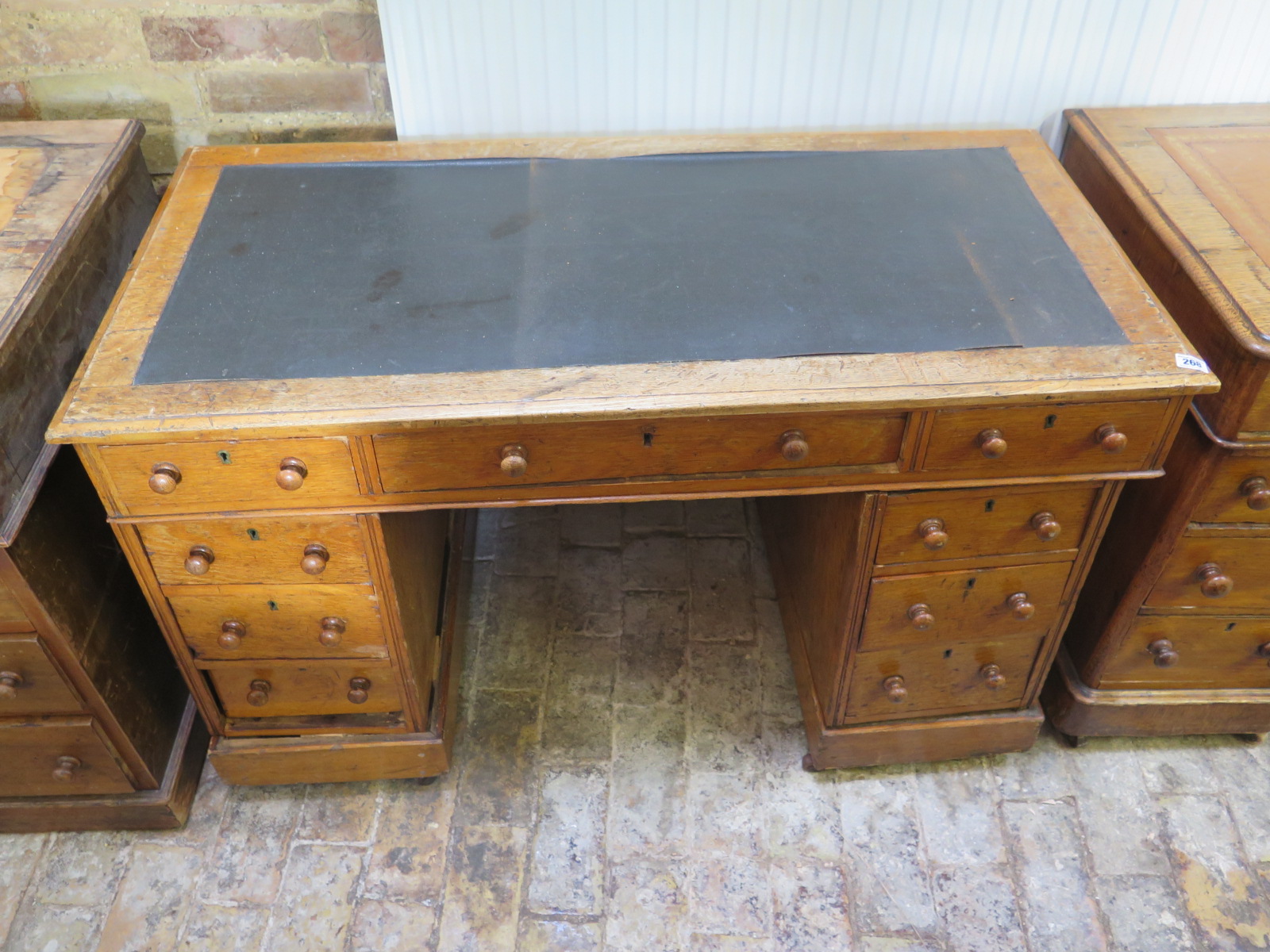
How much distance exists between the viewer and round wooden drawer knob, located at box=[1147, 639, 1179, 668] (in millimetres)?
1761

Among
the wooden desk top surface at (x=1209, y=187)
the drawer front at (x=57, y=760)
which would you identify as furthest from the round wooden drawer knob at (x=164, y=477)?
the wooden desk top surface at (x=1209, y=187)

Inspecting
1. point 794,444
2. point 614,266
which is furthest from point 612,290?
point 794,444

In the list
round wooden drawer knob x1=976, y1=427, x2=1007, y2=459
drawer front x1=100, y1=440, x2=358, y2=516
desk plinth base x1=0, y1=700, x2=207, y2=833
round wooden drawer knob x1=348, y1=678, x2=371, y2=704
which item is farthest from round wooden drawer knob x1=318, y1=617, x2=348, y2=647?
round wooden drawer knob x1=976, y1=427, x2=1007, y2=459

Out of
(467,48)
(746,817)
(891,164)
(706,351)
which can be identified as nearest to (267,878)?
(746,817)

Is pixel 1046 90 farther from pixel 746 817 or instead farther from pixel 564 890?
pixel 564 890

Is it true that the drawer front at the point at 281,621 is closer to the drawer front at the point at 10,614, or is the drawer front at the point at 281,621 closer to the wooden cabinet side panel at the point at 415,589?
the wooden cabinet side panel at the point at 415,589

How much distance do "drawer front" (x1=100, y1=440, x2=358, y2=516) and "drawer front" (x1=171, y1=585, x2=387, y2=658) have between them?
191 mm

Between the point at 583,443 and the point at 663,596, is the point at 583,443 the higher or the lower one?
the higher one

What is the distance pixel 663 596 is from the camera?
87.1 inches

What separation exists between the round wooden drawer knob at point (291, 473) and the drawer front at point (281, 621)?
0.26 meters

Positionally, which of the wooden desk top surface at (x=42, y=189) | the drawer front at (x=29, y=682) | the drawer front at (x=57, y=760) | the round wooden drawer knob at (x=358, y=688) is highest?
the wooden desk top surface at (x=42, y=189)

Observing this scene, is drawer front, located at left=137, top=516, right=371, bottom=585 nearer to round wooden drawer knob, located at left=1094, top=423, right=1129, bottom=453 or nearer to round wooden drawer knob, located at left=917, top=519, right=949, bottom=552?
round wooden drawer knob, located at left=917, top=519, right=949, bottom=552

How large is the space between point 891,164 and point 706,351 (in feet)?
2.04

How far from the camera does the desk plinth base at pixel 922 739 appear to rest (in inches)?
72.1
